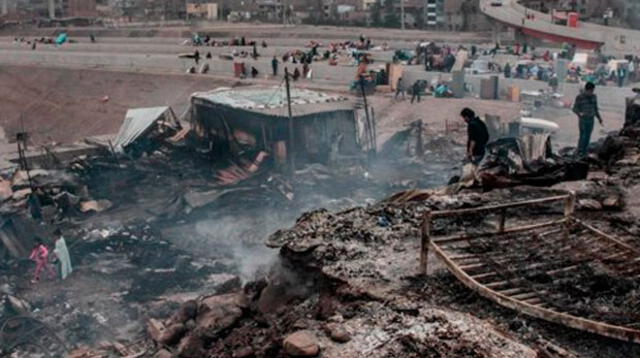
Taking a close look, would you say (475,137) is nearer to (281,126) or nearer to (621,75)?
(281,126)

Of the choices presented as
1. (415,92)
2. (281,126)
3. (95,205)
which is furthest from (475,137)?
(415,92)

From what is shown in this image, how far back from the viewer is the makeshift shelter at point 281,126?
57.6 ft

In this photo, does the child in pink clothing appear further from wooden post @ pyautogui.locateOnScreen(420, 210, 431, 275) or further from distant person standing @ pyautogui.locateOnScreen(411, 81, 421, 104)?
distant person standing @ pyautogui.locateOnScreen(411, 81, 421, 104)

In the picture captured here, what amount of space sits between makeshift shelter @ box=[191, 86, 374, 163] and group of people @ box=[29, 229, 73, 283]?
20.7 feet

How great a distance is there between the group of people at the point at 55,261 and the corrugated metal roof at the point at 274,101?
655 centimetres

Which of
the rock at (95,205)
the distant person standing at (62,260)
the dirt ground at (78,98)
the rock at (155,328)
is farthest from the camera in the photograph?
the dirt ground at (78,98)

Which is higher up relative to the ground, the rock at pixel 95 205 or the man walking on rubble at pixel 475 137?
the man walking on rubble at pixel 475 137

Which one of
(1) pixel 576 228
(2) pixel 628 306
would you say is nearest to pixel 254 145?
(1) pixel 576 228

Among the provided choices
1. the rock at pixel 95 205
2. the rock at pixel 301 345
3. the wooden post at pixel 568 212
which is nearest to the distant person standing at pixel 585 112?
the wooden post at pixel 568 212

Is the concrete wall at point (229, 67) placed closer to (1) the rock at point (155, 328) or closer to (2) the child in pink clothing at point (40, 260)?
(2) the child in pink clothing at point (40, 260)

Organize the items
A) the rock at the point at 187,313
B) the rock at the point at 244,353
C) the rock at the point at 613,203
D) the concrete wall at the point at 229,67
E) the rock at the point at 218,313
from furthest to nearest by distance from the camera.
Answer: the concrete wall at the point at 229,67 → the rock at the point at 187,313 → the rock at the point at 613,203 → the rock at the point at 218,313 → the rock at the point at 244,353

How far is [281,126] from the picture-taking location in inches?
690

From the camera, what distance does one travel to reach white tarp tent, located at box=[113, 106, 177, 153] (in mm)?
19797

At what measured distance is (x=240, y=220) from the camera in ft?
49.3
